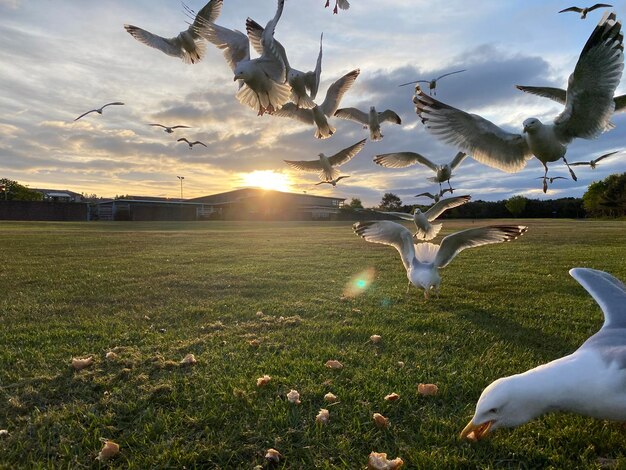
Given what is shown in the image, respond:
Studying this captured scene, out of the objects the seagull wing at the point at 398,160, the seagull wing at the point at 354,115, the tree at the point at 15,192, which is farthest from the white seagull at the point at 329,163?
the tree at the point at 15,192

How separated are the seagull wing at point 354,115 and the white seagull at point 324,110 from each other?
5.1 inches

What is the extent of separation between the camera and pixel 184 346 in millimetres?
3965

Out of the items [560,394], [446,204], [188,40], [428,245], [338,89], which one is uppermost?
[338,89]

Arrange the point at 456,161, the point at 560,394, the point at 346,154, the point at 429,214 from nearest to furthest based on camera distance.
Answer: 1. the point at 560,394
2. the point at 456,161
3. the point at 346,154
4. the point at 429,214

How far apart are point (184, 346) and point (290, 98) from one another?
2.60m

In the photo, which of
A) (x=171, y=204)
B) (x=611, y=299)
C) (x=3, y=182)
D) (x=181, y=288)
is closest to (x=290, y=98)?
(x=611, y=299)

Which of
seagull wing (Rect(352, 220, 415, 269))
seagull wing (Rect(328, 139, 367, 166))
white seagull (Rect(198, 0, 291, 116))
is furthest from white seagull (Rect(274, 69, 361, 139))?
seagull wing (Rect(352, 220, 415, 269))

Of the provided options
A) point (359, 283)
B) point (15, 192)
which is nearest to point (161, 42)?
point (359, 283)

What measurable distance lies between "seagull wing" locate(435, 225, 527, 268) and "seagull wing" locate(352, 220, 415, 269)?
54 centimetres

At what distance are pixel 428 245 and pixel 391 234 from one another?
77 centimetres

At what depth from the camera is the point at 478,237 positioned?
6.07 meters

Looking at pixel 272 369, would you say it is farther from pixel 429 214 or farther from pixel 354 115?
pixel 429 214

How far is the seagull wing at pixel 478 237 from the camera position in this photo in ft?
19.3

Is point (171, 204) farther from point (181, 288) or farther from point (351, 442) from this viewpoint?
point (351, 442)
